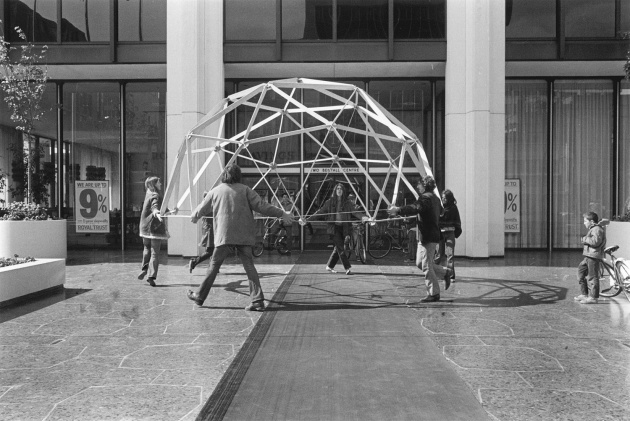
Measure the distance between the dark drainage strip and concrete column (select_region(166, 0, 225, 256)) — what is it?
341 inches

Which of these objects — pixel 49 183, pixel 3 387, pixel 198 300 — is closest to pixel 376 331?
pixel 198 300

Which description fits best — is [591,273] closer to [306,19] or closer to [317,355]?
[317,355]

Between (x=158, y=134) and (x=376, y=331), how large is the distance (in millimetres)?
13703

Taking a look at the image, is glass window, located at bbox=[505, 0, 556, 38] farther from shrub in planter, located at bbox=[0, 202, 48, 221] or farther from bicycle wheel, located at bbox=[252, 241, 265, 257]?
shrub in planter, located at bbox=[0, 202, 48, 221]

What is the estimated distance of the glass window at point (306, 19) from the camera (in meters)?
17.1

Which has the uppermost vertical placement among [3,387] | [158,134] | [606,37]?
[606,37]

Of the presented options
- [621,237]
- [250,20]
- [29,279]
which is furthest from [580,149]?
[29,279]

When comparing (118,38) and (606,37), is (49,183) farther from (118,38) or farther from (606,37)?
(606,37)

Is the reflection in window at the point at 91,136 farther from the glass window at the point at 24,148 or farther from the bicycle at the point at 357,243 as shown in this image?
the bicycle at the point at 357,243

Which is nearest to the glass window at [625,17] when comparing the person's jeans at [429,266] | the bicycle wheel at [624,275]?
the bicycle wheel at [624,275]

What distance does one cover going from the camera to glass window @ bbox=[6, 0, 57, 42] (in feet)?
58.1

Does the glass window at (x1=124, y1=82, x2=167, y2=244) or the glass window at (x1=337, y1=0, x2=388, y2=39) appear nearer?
the glass window at (x1=337, y1=0, x2=388, y2=39)

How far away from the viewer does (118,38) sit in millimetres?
17422

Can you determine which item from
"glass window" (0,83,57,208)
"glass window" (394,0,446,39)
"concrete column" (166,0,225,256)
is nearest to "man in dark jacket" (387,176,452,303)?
"concrete column" (166,0,225,256)
